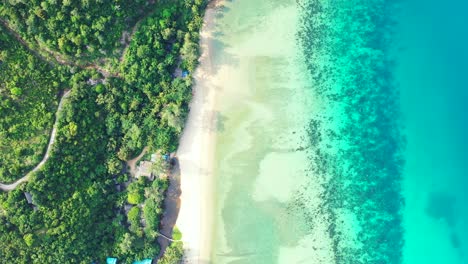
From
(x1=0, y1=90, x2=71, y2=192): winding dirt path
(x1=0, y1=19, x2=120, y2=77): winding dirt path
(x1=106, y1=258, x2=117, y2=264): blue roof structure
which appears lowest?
(x1=106, y1=258, x2=117, y2=264): blue roof structure

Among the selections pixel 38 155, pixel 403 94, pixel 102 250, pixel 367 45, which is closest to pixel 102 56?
pixel 38 155

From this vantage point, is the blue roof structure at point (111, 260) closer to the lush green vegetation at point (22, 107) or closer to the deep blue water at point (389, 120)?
the lush green vegetation at point (22, 107)

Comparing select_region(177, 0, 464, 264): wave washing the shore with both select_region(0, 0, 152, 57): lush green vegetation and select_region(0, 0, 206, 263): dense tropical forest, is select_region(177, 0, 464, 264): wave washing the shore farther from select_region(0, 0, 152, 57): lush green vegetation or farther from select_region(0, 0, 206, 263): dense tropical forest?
select_region(0, 0, 152, 57): lush green vegetation

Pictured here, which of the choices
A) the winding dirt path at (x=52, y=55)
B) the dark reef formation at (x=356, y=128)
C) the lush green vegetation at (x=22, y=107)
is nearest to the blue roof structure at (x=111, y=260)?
the lush green vegetation at (x=22, y=107)

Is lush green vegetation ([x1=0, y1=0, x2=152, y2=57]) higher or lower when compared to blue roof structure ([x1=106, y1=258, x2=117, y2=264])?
higher

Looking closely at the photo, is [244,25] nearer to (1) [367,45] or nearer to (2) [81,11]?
(1) [367,45]

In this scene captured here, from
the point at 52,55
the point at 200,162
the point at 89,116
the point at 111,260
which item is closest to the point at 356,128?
the point at 200,162

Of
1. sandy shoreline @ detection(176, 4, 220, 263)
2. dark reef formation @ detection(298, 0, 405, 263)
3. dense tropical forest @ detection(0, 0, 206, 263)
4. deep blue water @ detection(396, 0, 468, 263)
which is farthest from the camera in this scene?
deep blue water @ detection(396, 0, 468, 263)

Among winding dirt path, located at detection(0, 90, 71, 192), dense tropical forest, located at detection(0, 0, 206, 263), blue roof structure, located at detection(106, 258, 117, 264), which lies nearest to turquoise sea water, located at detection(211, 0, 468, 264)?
dense tropical forest, located at detection(0, 0, 206, 263)
